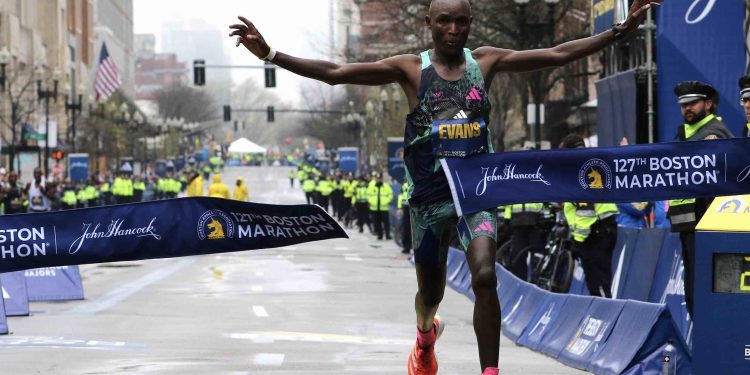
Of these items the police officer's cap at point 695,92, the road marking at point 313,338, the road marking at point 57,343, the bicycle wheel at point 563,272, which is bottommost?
the road marking at point 313,338

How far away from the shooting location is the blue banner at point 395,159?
5014cm

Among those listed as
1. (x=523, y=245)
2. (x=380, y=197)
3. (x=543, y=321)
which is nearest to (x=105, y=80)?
(x=380, y=197)

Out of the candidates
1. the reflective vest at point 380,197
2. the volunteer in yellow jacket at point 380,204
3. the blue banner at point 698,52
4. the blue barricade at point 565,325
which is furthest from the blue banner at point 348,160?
the blue barricade at point 565,325

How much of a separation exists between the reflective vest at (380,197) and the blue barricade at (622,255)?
27.8 metres

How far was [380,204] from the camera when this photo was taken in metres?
44.3

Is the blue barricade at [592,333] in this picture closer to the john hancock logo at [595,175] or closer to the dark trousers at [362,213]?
the john hancock logo at [595,175]

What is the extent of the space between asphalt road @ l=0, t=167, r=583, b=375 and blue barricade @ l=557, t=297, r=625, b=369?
134 millimetres

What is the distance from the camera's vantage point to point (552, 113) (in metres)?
55.9

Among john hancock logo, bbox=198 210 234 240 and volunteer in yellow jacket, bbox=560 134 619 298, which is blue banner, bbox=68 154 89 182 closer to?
volunteer in yellow jacket, bbox=560 134 619 298

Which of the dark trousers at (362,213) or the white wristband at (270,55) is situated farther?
the dark trousers at (362,213)

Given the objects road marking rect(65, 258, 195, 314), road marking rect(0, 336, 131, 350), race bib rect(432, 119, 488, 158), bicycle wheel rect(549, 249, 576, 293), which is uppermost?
race bib rect(432, 119, 488, 158)

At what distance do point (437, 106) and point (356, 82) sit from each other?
16.7 inches

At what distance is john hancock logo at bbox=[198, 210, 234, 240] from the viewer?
852 cm

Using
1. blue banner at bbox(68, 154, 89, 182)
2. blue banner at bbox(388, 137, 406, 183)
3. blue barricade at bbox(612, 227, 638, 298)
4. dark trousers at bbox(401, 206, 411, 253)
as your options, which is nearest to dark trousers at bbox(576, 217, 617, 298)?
blue barricade at bbox(612, 227, 638, 298)
